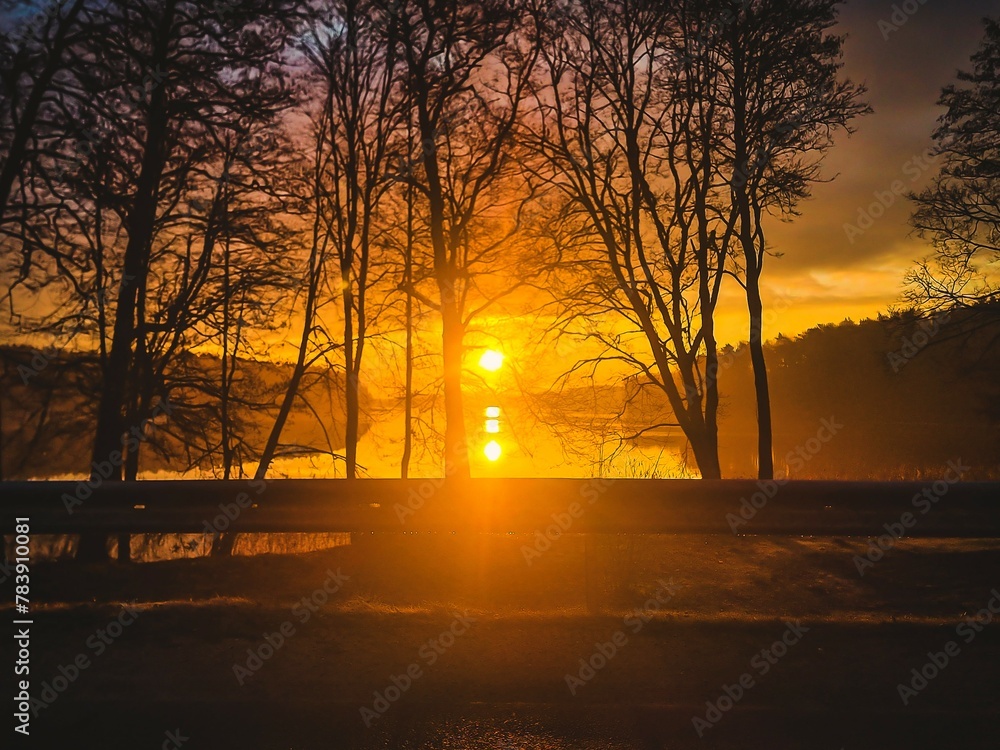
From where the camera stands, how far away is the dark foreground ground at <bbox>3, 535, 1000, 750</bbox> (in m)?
3.31

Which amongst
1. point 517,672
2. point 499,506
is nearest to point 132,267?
point 499,506

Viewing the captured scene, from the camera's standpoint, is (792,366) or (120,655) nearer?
(120,655)

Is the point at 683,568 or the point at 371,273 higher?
the point at 371,273

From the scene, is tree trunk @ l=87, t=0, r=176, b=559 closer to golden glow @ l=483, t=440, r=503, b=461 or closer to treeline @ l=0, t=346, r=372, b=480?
treeline @ l=0, t=346, r=372, b=480

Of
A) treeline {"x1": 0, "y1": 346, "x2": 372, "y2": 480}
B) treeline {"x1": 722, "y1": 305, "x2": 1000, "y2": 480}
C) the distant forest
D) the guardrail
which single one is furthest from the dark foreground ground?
treeline {"x1": 722, "y1": 305, "x2": 1000, "y2": 480}

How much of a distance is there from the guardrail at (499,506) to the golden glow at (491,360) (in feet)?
45.5

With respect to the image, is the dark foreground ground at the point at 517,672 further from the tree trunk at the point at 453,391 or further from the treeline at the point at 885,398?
the treeline at the point at 885,398

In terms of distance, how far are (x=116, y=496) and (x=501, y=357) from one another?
14421 millimetres

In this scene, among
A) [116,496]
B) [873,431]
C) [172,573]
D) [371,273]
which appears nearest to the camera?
[116,496]

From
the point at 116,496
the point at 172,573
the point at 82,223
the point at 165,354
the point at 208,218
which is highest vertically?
the point at 208,218

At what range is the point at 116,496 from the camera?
5.24m

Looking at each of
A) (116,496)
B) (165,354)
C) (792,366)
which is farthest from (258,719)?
(792,366)

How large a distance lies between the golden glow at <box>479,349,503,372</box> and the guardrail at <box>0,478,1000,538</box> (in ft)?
45.5

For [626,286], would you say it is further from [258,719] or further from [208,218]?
[258,719]
